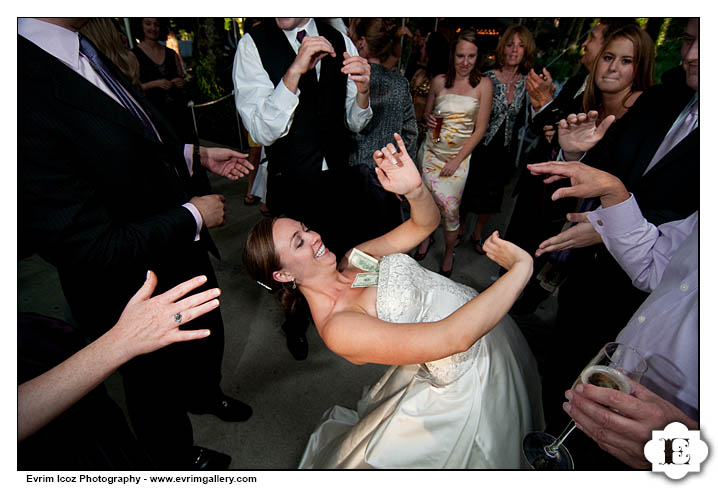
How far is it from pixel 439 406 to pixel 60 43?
5.87ft

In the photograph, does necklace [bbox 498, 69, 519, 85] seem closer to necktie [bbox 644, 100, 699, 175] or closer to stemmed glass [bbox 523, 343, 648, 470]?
necktie [bbox 644, 100, 699, 175]

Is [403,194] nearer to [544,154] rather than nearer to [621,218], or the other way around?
[621,218]

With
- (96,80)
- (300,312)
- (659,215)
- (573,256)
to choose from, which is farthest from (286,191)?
(659,215)

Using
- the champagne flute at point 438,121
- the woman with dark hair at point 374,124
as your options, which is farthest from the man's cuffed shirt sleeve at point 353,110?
the champagne flute at point 438,121

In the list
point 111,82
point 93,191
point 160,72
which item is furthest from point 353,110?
point 160,72

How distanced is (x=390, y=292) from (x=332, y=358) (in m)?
1.20

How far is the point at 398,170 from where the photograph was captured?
1531mm

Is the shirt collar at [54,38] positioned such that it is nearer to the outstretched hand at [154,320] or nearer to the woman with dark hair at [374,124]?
the outstretched hand at [154,320]

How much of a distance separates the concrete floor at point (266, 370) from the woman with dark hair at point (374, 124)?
93 cm

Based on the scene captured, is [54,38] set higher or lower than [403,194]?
higher

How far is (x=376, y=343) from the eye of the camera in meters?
1.19

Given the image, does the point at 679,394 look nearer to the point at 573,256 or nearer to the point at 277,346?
the point at 573,256

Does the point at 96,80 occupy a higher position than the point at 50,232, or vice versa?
the point at 96,80

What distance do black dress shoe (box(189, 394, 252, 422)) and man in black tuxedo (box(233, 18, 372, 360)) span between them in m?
0.61
